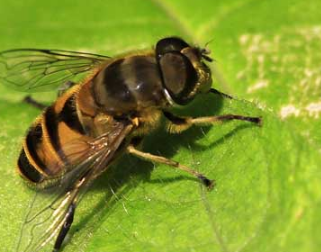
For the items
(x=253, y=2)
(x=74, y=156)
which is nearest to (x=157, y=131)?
(x=74, y=156)

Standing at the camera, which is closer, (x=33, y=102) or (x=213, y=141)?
(x=213, y=141)

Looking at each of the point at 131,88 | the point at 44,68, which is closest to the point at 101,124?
A: the point at 131,88

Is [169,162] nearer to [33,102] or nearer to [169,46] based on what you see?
[169,46]

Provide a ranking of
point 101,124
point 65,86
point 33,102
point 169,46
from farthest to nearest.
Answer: point 33,102 → point 65,86 → point 169,46 → point 101,124

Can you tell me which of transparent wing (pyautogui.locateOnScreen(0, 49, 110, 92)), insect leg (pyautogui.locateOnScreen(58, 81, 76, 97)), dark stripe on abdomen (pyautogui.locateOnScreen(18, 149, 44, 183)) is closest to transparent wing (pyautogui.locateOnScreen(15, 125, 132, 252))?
dark stripe on abdomen (pyautogui.locateOnScreen(18, 149, 44, 183))

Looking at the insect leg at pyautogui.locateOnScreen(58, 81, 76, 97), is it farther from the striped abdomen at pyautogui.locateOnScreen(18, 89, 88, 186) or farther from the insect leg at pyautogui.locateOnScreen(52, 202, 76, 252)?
the insect leg at pyautogui.locateOnScreen(52, 202, 76, 252)
